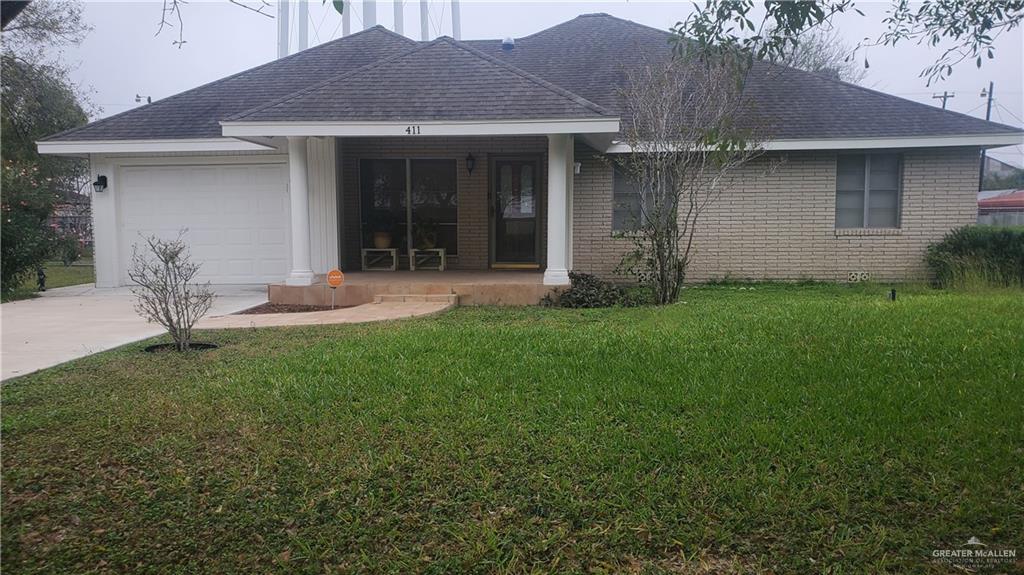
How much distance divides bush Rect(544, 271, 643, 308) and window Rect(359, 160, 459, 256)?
383cm

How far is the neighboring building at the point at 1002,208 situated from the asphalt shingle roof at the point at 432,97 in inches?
800

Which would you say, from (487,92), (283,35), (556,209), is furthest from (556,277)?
(283,35)

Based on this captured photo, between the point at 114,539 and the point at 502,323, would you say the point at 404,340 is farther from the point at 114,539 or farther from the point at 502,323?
the point at 114,539

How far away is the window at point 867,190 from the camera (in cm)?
1273

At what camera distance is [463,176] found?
43.5 ft

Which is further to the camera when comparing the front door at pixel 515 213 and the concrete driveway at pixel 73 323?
the front door at pixel 515 213

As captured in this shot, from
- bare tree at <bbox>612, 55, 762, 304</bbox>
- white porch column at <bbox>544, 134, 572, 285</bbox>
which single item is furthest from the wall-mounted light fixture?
bare tree at <bbox>612, 55, 762, 304</bbox>

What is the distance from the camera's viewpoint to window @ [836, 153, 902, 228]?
12.7 meters

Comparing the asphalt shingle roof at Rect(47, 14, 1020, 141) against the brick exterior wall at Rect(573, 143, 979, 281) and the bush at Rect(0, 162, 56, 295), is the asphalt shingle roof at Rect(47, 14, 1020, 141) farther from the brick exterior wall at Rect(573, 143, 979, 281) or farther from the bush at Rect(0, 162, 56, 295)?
the bush at Rect(0, 162, 56, 295)

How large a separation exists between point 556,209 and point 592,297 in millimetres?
1470

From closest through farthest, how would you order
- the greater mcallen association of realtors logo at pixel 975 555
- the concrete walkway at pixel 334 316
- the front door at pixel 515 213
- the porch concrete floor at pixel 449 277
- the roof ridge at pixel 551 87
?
the greater mcallen association of realtors logo at pixel 975 555 → the concrete walkway at pixel 334 316 → the roof ridge at pixel 551 87 → the porch concrete floor at pixel 449 277 → the front door at pixel 515 213

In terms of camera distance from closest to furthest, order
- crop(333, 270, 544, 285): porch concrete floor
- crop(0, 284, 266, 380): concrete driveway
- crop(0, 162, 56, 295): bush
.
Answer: crop(0, 284, 266, 380): concrete driveway, crop(333, 270, 544, 285): porch concrete floor, crop(0, 162, 56, 295): bush

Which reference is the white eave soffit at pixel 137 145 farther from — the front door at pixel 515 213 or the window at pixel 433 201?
the front door at pixel 515 213

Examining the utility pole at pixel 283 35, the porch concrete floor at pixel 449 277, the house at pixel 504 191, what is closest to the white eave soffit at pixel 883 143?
the house at pixel 504 191
